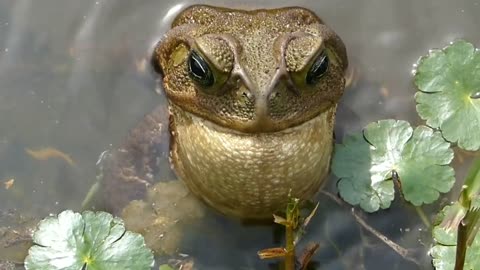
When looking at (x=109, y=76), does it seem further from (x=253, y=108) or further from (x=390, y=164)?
(x=390, y=164)

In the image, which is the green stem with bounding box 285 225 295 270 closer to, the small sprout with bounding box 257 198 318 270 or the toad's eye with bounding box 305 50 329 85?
the small sprout with bounding box 257 198 318 270

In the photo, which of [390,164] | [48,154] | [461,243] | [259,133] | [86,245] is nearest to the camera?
[461,243]

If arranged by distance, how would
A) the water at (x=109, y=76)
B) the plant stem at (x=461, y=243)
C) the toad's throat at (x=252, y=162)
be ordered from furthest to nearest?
1. the water at (x=109, y=76)
2. the toad's throat at (x=252, y=162)
3. the plant stem at (x=461, y=243)

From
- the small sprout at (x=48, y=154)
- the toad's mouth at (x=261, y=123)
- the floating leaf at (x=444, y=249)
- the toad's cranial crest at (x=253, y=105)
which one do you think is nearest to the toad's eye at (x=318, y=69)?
the toad's cranial crest at (x=253, y=105)

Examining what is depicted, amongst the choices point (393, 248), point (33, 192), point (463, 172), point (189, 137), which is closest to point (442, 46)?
point (463, 172)

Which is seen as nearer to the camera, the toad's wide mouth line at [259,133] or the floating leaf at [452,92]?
the toad's wide mouth line at [259,133]

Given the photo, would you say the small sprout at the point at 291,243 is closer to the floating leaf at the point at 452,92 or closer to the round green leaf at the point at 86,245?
the round green leaf at the point at 86,245

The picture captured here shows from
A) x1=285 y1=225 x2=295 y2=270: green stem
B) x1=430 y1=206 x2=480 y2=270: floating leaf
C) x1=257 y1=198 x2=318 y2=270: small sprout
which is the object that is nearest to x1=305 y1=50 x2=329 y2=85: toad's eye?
x1=257 y1=198 x2=318 y2=270: small sprout

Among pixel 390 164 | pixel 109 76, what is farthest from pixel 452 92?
pixel 109 76
